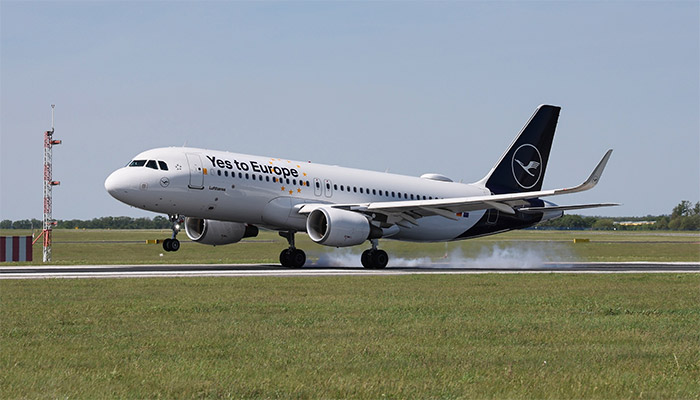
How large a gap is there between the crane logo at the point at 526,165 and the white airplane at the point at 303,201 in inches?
72.3

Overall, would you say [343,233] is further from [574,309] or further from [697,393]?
[697,393]

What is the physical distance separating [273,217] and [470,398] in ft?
85.9

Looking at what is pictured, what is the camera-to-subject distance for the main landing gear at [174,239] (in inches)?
1206

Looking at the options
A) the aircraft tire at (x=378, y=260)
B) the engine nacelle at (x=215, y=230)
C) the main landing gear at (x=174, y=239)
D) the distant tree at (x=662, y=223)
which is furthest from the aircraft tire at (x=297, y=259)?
the distant tree at (x=662, y=223)

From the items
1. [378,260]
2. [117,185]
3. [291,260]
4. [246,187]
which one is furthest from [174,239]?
[378,260]

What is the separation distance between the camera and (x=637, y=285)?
24.1 meters

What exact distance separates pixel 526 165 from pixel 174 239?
21.0 metres

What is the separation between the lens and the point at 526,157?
145 feet

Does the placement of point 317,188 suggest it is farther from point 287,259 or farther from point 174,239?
point 174,239

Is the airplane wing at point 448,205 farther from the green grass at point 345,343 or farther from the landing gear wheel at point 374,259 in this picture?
the green grass at point 345,343

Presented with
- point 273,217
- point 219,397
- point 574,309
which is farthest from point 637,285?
point 219,397

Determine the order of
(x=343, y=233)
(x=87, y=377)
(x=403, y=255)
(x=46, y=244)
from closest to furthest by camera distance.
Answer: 1. (x=87, y=377)
2. (x=343, y=233)
3. (x=403, y=255)
4. (x=46, y=244)

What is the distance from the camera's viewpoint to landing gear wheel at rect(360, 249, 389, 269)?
1427 inches

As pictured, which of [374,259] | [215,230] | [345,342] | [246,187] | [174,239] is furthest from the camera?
[215,230]
